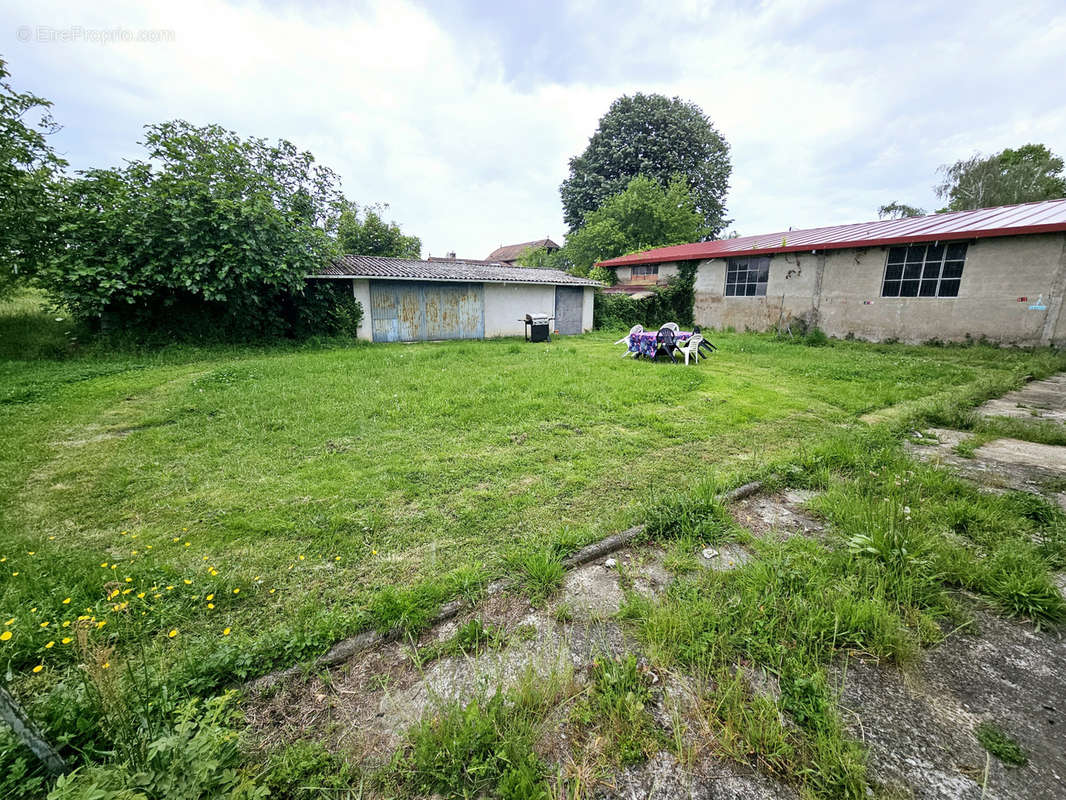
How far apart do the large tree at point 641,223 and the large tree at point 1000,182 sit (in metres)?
15.2

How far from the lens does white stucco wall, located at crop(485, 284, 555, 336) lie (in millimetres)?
15148

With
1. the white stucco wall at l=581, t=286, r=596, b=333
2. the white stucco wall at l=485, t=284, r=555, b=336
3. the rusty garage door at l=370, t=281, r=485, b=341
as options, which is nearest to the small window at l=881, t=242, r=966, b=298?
the white stucco wall at l=581, t=286, r=596, b=333

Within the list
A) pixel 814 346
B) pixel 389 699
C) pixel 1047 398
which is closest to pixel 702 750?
pixel 389 699

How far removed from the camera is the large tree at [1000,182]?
23938 mm

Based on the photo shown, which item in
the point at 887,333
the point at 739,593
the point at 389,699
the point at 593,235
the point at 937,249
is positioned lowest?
the point at 389,699

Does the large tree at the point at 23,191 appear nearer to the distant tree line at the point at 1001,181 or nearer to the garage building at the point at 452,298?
the garage building at the point at 452,298

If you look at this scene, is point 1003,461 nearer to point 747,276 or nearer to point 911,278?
point 911,278

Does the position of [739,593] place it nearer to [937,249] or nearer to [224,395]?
[224,395]

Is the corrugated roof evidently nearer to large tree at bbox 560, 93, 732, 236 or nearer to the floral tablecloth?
the floral tablecloth

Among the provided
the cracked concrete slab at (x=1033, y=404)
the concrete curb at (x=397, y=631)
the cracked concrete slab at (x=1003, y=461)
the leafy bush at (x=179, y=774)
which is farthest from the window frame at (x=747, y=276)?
the leafy bush at (x=179, y=774)

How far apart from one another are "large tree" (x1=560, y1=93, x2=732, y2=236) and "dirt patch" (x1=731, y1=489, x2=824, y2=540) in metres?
30.0

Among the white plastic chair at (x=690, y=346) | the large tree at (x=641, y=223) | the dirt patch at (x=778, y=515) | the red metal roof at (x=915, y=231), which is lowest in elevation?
the dirt patch at (x=778, y=515)

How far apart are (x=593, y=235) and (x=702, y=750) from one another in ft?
85.9

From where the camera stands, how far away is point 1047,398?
5953 mm
